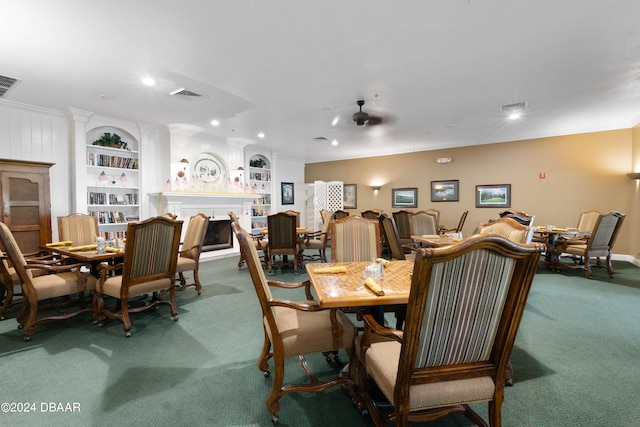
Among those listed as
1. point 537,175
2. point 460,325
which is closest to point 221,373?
point 460,325

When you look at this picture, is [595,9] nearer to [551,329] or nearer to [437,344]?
[551,329]

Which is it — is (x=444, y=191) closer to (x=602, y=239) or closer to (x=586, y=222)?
(x=586, y=222)

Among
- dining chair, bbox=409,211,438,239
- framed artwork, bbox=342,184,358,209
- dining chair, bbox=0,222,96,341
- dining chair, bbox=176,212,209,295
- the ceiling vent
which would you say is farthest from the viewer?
framed artwork, bbox=342,184,358,209

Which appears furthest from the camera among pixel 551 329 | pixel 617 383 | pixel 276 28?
pixel 551 329

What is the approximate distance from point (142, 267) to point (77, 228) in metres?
2.50

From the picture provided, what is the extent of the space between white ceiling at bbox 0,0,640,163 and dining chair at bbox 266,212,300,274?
1846 mm

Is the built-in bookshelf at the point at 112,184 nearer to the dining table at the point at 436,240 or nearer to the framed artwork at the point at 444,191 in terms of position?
the dining table at the point at 436,240

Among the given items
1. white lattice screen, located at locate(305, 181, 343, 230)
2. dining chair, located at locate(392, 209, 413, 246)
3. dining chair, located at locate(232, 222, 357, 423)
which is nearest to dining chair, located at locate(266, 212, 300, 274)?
dining chair, located at locate(392, 209, 413, 246)

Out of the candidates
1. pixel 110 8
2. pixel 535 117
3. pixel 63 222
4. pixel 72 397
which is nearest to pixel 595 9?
pixel 535 117

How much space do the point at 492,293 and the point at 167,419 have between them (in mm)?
1846

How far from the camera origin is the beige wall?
19.3ft

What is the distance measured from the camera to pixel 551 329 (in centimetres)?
284

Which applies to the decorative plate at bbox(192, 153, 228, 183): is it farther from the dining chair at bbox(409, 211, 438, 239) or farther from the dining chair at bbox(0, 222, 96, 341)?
the dining chair at bbox(409, 211, 438, 239)

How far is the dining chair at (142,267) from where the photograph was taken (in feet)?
8.83
